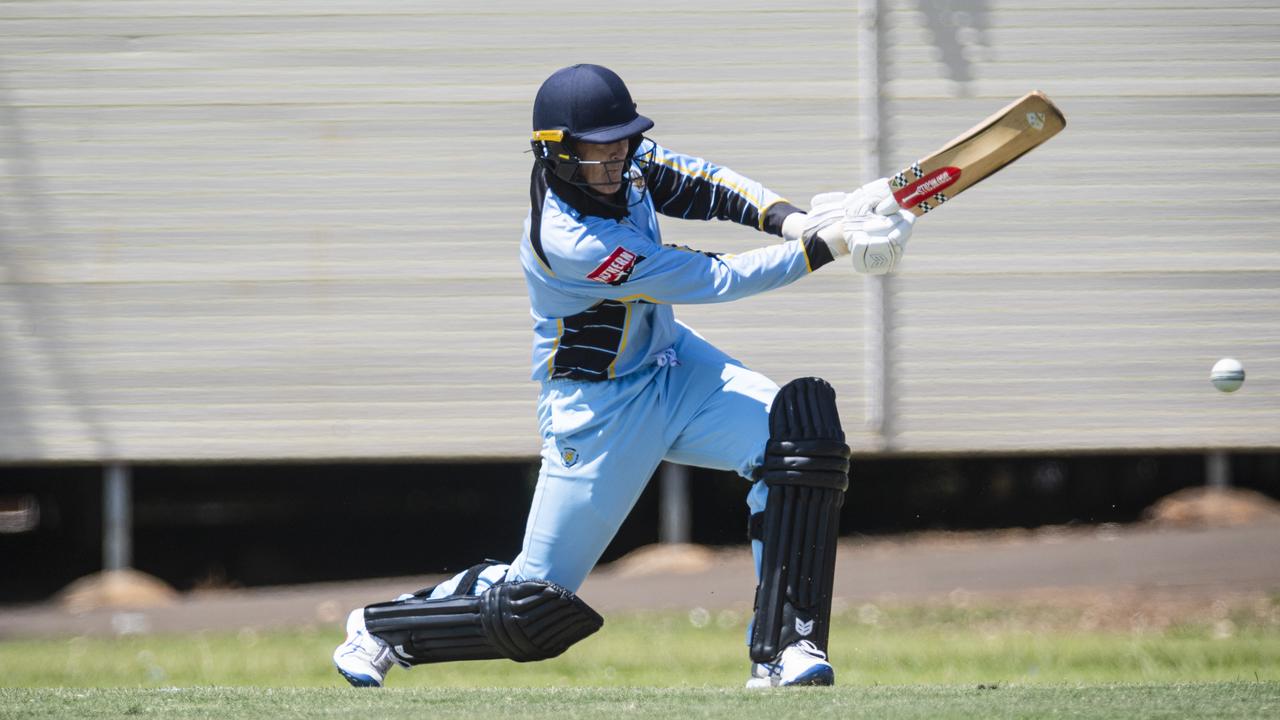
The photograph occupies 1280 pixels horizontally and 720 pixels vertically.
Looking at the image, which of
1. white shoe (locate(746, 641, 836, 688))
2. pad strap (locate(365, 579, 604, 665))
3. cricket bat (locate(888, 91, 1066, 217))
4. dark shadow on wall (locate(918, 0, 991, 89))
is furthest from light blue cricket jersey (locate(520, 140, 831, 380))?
dark shadow on wall (locate(918, 0, 991, 89))

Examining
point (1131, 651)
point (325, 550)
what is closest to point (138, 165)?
point (325, 550)

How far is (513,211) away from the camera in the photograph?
919 centimetres

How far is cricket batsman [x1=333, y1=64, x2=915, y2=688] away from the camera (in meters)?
4.39

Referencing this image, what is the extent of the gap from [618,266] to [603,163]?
13.8 inches

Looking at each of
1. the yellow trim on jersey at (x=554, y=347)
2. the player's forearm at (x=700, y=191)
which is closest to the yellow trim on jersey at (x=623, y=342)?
the yellow trim on jersey at (x=554, y=347)

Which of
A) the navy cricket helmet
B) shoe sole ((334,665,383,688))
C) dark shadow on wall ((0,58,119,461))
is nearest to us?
the navy cricket helmet

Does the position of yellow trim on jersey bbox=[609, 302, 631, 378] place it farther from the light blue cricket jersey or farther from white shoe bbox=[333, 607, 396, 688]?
white shoe bbox=[333, 607, 396, 688]

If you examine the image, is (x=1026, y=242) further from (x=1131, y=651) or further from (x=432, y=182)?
(x=432, y=182)

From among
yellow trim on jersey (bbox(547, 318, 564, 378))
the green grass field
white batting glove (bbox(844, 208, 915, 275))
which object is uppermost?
white batting glove (bbox(844, 208, 915, 275))

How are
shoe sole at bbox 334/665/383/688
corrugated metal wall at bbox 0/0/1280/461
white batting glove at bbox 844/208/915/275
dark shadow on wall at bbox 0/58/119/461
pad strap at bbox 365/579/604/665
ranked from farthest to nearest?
dark shadow on wall at bbox 0/58/119/461 < corrugated metal wall at bbox 0/0/1280/461 < shoe sole at bbox 334/665/383/688 < pad strap at bbox 365/579/604/665 < white batting glove at bbox 844/208/915/275

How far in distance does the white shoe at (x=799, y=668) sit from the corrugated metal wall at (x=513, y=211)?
4.73 metres

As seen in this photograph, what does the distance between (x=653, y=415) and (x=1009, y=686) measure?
126 centimetres

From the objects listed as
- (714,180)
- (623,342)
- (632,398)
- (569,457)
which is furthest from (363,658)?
(714,180)

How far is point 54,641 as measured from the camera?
27.5 feet
